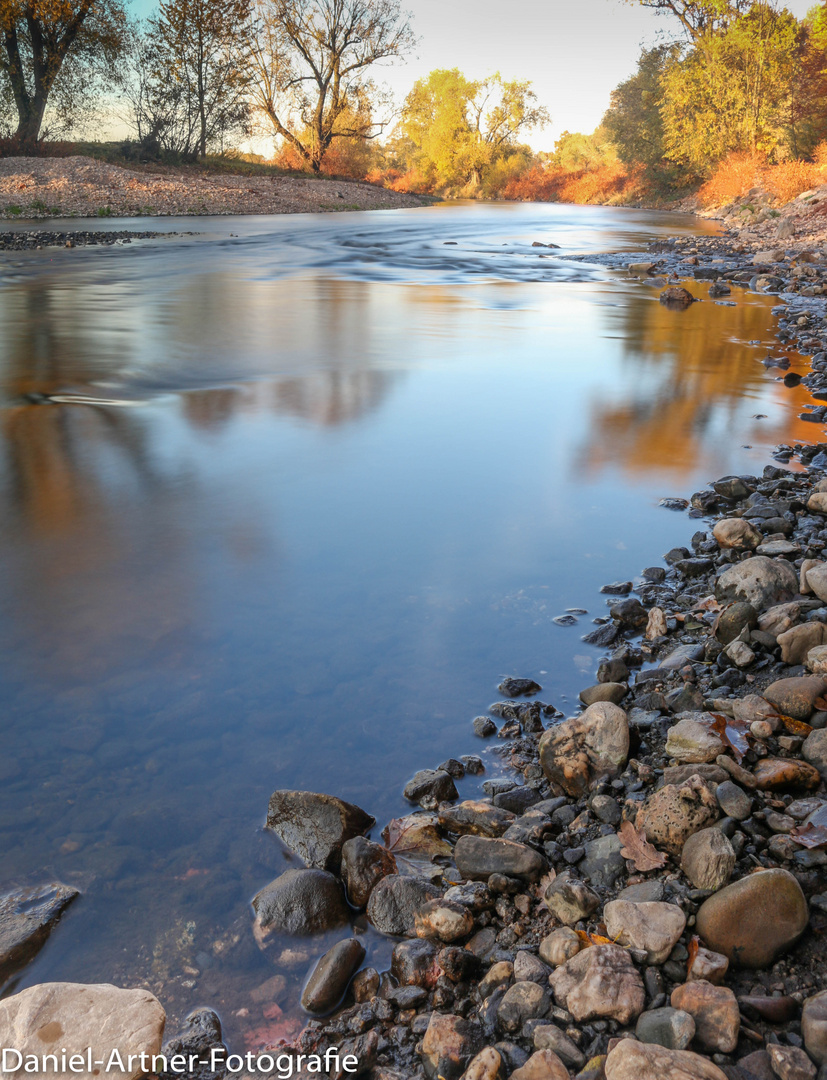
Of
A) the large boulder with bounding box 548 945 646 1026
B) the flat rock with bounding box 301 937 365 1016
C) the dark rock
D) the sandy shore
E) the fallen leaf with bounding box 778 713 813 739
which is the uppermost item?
the sandy shore

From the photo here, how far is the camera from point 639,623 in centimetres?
328

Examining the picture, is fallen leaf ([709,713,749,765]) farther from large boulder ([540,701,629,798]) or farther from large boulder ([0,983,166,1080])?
large boulder ([0,983,166,1080])

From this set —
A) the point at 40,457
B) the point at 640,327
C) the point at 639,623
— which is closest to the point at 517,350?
the point at 640,327

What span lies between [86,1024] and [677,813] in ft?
4.67

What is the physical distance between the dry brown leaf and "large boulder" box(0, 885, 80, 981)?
4.74 ft

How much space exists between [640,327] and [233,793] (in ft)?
31.3

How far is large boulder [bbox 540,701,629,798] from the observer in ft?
7.67

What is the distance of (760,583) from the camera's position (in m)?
3.11

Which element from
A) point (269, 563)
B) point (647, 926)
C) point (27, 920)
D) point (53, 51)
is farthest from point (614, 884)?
point (53, 51)

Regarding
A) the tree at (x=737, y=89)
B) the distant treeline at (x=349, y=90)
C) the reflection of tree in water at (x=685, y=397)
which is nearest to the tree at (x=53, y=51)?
the distant treeline at (x=349, y=90)

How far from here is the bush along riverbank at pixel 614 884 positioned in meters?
1.53

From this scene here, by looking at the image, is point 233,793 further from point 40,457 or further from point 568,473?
point 40,457

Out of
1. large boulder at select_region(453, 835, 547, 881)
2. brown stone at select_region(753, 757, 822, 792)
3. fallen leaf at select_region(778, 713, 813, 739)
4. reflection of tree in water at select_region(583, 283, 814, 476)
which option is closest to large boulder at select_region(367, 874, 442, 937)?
large boulder at select_region(453, 835, 547, 881)

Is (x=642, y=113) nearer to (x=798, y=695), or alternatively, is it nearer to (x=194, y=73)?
(x=194, y=73)
